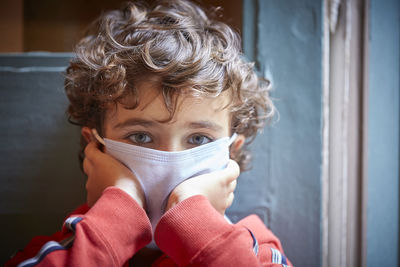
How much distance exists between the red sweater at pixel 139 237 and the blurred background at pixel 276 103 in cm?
41

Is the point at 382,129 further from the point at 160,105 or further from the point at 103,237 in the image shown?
the point at 103,237

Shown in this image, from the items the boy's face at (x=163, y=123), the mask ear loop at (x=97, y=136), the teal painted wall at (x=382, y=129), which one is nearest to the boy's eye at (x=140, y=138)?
the boy's face at (x=163, y=123)

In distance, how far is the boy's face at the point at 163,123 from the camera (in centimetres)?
63

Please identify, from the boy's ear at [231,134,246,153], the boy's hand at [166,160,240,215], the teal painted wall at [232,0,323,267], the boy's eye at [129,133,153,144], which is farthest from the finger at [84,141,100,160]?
the teal painted wall at [232,0,323,267]

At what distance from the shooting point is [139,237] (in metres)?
0.58

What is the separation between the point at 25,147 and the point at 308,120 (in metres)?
0.97

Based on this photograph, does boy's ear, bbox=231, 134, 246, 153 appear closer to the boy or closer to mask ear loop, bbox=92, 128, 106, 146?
the boy

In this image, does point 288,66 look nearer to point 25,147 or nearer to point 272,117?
point 272,117

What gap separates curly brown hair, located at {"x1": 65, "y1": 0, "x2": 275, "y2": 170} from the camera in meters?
0.64

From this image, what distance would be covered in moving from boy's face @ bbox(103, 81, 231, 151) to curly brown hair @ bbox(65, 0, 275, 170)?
18 mm

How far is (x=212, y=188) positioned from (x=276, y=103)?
0.45 meters

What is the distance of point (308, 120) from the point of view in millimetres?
950

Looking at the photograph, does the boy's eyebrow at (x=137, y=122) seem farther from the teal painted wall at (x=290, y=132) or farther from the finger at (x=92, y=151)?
the teal painted wall at (x=290, y=132)

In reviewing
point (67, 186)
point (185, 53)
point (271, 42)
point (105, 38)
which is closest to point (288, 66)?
point (271, 42)
